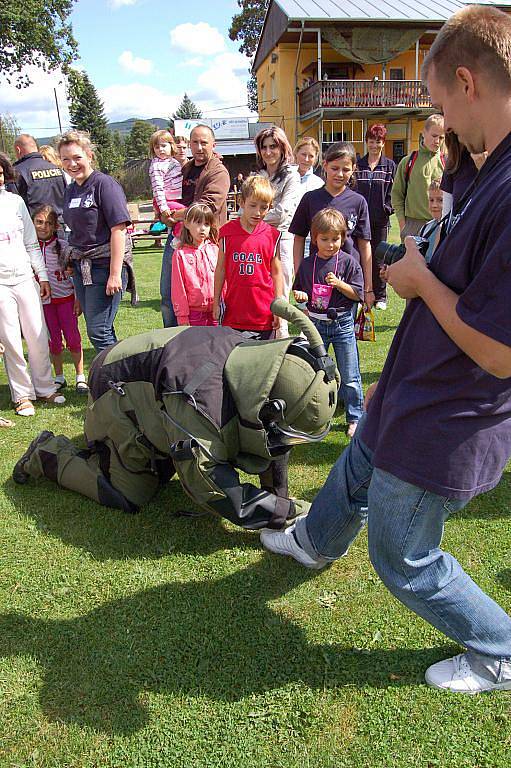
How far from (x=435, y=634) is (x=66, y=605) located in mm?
1588

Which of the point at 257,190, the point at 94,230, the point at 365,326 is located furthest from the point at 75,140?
the point at 365,326

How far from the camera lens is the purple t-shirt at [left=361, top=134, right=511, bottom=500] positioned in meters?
1.41

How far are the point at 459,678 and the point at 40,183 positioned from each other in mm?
5752

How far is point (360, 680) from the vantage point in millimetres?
2213

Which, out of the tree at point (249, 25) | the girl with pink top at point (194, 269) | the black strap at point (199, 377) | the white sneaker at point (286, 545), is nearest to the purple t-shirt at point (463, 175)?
the black strap at point (199, 377)

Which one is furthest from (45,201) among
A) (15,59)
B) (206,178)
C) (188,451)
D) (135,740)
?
(15,59)

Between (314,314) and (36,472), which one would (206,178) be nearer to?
(314,314)

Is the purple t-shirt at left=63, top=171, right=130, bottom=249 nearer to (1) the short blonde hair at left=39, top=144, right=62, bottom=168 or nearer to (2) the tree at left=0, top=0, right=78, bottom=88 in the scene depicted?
(1) the short blonde hair at left=39, top=144, right=62, bottom=168

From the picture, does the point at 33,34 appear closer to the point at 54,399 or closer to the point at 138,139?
the point at 54,399

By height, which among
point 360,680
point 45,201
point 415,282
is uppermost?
point 45,201

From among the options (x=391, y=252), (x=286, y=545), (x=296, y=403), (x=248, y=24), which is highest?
(x=248, y=24)

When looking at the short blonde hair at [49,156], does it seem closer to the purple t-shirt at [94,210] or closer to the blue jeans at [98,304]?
the purple t-shirt at [94,210]

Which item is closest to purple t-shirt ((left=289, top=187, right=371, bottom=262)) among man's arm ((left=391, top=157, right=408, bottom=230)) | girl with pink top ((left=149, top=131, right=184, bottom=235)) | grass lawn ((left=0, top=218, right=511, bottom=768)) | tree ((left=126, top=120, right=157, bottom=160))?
girl with pink top ((left=149, top=131, right=184, bottom=235))

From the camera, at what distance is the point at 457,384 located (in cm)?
159
